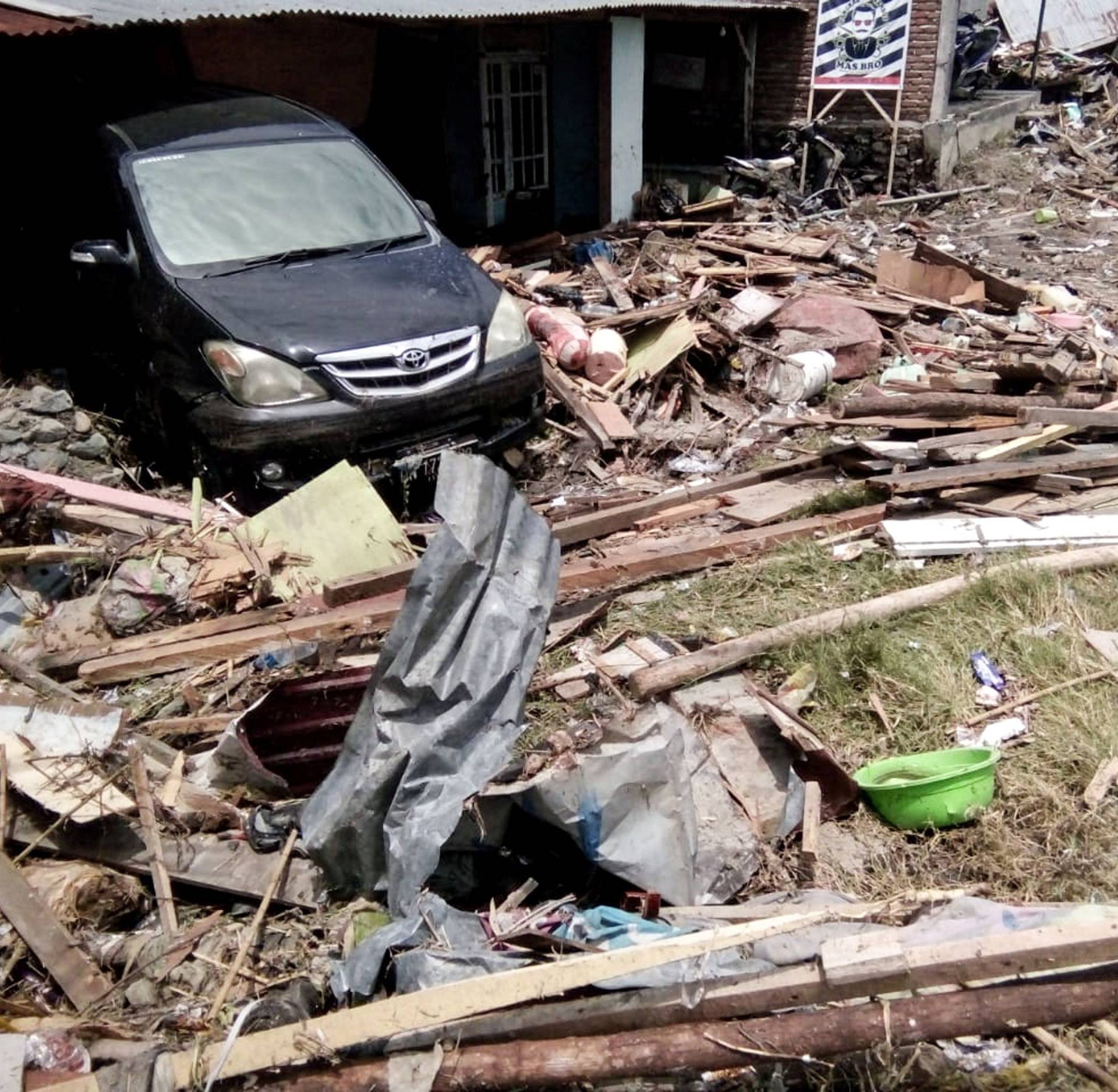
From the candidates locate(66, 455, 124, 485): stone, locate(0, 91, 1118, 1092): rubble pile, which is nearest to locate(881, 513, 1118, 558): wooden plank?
locate(0, 91, 1118, 1092): rubble pile

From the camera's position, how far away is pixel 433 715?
3338mm

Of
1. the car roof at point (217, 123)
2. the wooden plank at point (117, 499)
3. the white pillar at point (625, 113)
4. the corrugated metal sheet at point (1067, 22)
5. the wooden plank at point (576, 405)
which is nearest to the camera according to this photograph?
the wooden plank at point (117, 499)

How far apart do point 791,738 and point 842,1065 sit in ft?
4.35

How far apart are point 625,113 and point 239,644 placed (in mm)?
10838

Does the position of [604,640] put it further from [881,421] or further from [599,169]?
[599,169]

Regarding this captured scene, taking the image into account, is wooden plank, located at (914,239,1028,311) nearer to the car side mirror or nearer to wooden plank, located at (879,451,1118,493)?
wooden plank, located at (879,451,1118,493)

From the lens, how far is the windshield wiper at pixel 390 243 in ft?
21.0

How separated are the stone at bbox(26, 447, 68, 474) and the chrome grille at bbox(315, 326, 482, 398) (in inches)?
81.6

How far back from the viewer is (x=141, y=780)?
362 centimetres

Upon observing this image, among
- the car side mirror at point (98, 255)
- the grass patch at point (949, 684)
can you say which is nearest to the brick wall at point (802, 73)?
the grass patch at point (949, 684)

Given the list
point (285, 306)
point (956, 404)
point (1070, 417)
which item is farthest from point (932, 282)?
point (285, 306)

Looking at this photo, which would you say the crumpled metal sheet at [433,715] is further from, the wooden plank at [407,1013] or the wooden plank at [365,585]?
the wooden plank at [365,585]

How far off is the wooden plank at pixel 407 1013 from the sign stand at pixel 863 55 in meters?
14.7

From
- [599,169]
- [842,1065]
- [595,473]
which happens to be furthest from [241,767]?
[599,169]
